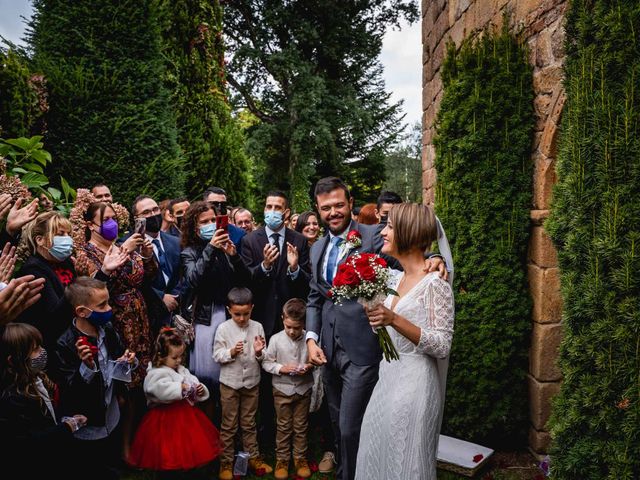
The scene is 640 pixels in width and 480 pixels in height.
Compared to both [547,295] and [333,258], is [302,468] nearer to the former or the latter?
[333,258]

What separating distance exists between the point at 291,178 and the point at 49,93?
45.7 ft

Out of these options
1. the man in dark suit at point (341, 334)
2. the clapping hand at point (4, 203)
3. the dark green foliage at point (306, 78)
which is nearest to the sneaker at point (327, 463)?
the man in dark suit at point (341, 334)

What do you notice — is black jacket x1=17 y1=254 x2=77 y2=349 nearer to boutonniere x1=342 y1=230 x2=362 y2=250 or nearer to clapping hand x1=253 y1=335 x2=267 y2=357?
clapping hand x1=253 y1=335 x2=267 y2=357

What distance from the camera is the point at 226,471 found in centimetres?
414

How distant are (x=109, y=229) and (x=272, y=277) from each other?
4.93 ft

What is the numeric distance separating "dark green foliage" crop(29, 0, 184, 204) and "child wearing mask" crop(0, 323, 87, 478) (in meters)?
4.80

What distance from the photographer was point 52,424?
2816 millimetres

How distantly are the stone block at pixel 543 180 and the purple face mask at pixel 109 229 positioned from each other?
12.1ft

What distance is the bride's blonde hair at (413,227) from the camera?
276cm

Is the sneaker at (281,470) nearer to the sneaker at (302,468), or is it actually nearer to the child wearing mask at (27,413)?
the sneaker at (302,468)

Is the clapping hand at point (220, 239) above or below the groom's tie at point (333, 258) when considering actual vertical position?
above

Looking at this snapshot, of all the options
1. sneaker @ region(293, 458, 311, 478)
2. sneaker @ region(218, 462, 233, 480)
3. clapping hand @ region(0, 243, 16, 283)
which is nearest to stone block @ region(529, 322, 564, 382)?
sneaker @ region(293, 458, 311, 478)

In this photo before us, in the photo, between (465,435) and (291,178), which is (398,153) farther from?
(465,435)

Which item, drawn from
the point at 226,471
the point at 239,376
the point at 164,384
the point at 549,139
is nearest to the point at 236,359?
the point at 239,376
